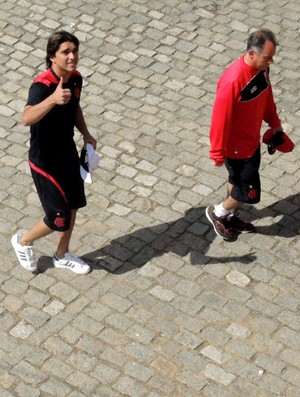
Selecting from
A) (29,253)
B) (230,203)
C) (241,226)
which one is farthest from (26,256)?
(241,226)

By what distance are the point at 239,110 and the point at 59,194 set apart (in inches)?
62.7

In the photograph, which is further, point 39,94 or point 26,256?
point 26,256

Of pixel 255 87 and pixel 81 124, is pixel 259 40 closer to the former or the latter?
pixel 255 87

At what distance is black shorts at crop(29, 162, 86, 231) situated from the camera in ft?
24.1

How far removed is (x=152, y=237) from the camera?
8.29 meters

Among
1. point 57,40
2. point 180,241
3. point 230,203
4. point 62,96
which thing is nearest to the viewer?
point 62,96

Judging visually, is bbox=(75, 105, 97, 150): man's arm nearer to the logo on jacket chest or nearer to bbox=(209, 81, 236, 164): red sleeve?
bbox=(209, 81, 236, 164): red sleeve

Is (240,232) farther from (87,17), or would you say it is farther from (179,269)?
(87,17)

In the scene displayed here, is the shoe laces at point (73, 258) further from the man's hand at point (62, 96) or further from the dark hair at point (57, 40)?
the dark hair at point (57, 40)

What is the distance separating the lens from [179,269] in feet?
26.2

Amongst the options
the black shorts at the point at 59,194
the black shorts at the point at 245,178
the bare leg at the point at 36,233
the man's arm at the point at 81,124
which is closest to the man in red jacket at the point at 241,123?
the black shorts at the point at 245,178

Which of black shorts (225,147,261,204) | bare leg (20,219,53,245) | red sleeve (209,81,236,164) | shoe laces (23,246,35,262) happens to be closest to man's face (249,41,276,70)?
red sleeve (209,81,236,164)

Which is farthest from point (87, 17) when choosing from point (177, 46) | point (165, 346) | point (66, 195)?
point (165, 346)

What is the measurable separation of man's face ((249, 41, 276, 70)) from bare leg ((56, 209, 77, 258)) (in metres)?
1.88
